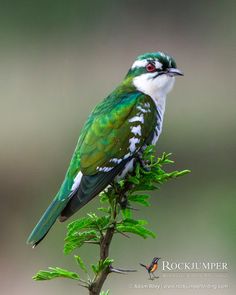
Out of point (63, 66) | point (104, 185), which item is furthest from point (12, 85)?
point (104, 185)

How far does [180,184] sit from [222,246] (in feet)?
4.88

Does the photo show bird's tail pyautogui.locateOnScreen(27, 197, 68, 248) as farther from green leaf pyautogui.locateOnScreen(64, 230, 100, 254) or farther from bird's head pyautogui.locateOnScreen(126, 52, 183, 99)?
bird's head pyautogui.locateOnScreen(126, 52, 183, 99)

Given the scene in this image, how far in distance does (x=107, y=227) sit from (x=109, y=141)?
118 centimetres

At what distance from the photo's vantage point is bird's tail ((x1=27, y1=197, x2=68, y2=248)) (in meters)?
3.07

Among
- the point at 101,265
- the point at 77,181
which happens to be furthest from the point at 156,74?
the point at 101,265

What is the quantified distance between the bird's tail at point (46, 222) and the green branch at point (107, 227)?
0.80 feet

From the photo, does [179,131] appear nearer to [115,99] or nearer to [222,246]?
[222,246]

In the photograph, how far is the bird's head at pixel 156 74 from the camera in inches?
178

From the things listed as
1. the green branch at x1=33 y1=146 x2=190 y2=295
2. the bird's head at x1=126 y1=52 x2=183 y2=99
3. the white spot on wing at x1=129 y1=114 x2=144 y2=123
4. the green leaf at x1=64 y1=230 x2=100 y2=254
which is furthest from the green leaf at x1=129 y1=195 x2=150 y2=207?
the bird's head at x1=126 y1=52 x2=183 y2=99

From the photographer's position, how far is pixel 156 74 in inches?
179

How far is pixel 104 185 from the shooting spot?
11.6 ft

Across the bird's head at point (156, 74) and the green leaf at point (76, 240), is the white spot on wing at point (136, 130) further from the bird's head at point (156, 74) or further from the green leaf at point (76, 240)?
the green leaf at point (76, 240)

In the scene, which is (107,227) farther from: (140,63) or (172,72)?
(140,63)

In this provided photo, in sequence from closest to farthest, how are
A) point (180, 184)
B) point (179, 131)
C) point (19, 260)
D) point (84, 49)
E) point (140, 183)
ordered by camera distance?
point (140, 183)
point (19, 260)
point (180, 184)
point (179, 131)
point (84, 49)
